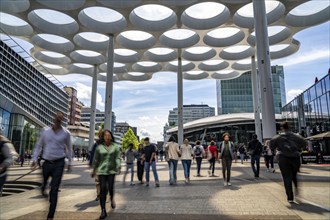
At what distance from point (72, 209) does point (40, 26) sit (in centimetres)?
2975

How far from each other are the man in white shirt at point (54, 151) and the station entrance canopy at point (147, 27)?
72.3 ft

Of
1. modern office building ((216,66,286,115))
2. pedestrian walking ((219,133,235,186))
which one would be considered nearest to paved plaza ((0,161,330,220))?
pedestrian walking ((219,133,235,186))

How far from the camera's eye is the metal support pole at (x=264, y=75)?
18.0 meters

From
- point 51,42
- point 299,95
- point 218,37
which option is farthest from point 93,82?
point 299,95

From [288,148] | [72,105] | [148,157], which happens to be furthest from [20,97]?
[72,105]

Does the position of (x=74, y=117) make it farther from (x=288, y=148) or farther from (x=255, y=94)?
(x=288, y=148)

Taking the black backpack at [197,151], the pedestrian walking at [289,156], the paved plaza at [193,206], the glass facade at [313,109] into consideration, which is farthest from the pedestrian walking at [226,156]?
the glass facade at [313,109]

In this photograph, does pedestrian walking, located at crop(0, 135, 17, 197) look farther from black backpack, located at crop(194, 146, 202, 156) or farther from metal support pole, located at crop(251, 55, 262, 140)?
metal support pole, located at crop(251, 55, 262, 140)

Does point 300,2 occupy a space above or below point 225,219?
above

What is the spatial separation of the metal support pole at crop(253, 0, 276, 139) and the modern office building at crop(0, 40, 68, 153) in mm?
16559

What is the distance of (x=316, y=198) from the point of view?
5.98 meters

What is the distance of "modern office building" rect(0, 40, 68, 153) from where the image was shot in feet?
99.5

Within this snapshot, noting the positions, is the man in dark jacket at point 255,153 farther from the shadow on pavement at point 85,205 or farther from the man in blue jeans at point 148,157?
the shadow on pavement at point 85,205

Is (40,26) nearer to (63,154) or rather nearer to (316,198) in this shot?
(63,154)
